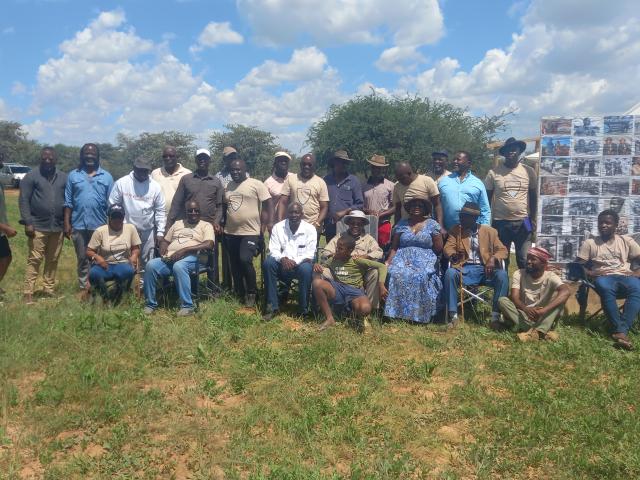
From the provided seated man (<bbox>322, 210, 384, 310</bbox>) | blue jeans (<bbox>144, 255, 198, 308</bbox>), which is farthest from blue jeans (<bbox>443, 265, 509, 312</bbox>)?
blue jeans (<bbox>144, 255, 198, 308</bbox>)

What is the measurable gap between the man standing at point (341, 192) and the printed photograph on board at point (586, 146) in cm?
280

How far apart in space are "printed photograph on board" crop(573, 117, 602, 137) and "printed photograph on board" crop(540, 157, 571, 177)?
→ 38 cm

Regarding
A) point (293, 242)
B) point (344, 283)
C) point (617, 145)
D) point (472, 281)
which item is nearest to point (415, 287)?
point (472, 281)

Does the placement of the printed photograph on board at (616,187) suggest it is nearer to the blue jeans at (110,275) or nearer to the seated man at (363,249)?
the seated man at (363,249)

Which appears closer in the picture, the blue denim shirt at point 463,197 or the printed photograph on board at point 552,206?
the blue denim shirt at point 463,197

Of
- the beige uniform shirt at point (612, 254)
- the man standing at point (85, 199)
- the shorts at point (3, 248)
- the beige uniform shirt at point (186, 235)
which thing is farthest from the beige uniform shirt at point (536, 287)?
the shorts at point (3, 248)

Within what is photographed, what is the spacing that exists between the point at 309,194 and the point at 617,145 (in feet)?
12.9

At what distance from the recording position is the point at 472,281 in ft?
20.6

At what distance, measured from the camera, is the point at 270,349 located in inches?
205

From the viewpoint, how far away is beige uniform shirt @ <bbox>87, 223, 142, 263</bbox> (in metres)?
6.52

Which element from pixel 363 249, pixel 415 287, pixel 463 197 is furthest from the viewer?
pixel 463 197

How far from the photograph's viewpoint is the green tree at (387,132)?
27.5 meters

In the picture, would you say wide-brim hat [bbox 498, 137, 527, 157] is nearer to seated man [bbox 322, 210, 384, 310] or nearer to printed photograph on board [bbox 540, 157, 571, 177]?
printed photograph on board [bbox 540, 157, 571, 177]

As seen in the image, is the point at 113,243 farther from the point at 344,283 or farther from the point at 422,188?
the point at 422,188
